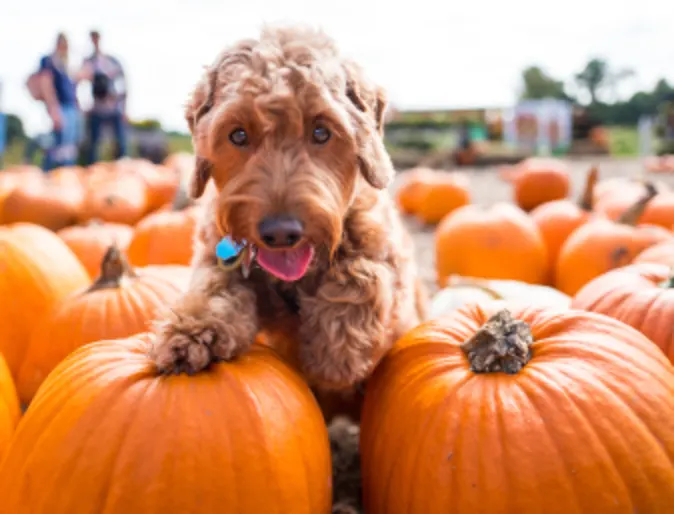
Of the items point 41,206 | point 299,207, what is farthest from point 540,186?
point 299,207

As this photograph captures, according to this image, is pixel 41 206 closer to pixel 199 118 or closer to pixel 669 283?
pixel 199 118

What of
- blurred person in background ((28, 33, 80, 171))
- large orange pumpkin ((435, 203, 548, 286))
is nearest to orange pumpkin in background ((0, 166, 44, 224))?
blurred person in background ((28, 33, 80, 171))

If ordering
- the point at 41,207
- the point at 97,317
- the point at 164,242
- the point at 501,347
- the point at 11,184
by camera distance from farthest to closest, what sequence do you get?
the point at 11,184
the point at 41,207
the point at 164,242
the point at 97,317
the point at 501,347

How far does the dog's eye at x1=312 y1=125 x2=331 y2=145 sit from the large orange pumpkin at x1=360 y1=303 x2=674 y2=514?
36.9 inches

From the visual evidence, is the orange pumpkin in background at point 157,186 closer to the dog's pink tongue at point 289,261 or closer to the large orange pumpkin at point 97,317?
the large orange pumpkin at point 97,317

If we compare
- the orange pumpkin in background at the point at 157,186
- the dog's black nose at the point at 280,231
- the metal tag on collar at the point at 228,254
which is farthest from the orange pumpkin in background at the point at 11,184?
the dog's black nose at the point at 280,231

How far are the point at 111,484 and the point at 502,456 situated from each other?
48.9 inches

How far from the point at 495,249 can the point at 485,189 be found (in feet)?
29.1

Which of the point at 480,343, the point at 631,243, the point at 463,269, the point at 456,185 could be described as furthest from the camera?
the point at 456,185

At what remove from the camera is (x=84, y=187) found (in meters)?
8.76

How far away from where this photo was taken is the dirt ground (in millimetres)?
7668

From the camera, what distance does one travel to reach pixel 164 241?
5.19 metres

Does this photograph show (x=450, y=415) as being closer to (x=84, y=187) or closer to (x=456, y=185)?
(x=84, y=187)

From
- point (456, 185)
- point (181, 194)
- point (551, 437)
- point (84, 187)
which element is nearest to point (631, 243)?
point (551, 437)
